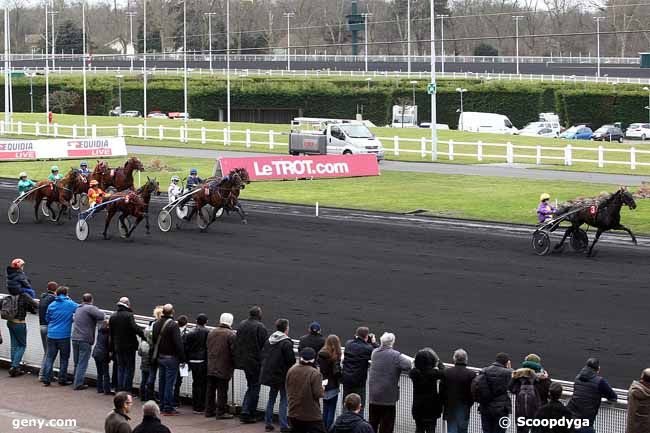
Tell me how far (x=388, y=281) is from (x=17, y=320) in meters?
8.15

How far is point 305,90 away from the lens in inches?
3460

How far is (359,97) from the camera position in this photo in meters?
85.4

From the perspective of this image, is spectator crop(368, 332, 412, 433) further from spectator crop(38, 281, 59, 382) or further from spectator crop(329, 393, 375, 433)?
spectator crop(38, 281, 59, 382)

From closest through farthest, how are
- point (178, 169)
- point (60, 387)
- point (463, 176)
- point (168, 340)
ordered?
point (168, 340)
point (60, 387)
point (463, 176)
point (178, 169)

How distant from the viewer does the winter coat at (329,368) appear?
12.2 m

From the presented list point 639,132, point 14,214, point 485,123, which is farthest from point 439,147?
point 14,214

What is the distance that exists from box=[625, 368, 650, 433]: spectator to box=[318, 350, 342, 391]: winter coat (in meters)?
3.17

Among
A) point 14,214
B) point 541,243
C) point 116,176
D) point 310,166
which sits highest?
point 310,166

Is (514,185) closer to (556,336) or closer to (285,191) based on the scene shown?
(285,191)

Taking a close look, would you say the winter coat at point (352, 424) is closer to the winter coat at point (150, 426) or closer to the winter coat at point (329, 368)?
the winter coat at point (150, 426)

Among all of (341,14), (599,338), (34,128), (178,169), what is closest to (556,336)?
(599,338)

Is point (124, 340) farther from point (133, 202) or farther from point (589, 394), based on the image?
point (133, 202)

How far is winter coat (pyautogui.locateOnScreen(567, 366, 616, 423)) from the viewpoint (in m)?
10.7

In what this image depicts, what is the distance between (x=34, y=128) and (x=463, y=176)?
33.9 m
